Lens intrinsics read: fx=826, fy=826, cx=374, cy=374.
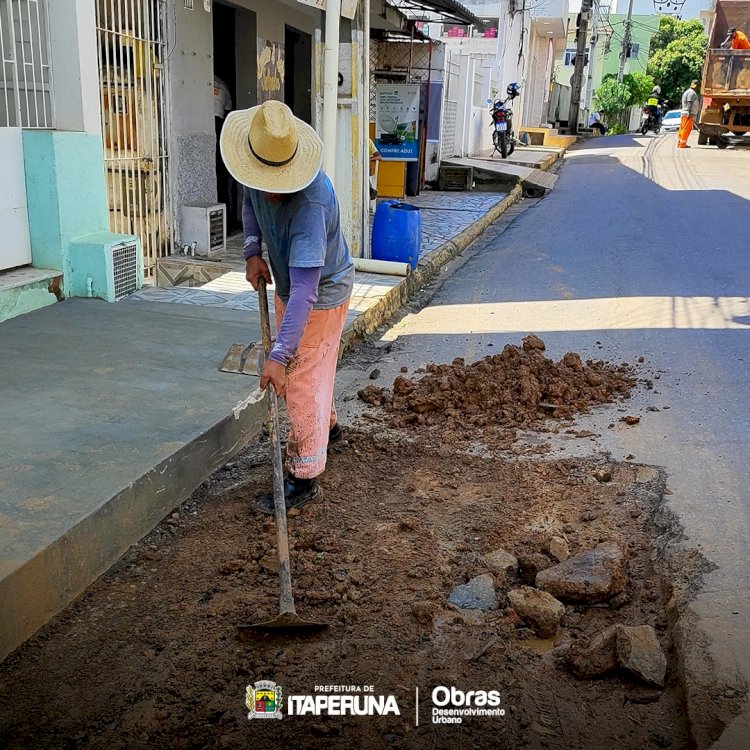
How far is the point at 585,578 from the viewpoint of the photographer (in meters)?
2.91

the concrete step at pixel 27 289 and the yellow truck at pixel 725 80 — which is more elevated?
the yellow truck at pixel 725 80

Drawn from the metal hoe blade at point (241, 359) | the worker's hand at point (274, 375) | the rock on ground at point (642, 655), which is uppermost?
the worker's hand at point (274, 375)

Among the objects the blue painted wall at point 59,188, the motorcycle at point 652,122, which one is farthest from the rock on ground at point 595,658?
the motorcycle at point 652,122

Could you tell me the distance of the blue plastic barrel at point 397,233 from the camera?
26.5 feet

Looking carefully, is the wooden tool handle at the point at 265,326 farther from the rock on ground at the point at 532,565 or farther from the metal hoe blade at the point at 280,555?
the rock on ground at the point at 532,565

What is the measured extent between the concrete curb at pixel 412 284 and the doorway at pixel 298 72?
3291 mm

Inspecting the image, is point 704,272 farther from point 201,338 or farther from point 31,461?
point 31,461

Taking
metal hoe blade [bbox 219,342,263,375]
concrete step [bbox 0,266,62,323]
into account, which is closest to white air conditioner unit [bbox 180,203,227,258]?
concrete step [bbox 0,266,62,323]

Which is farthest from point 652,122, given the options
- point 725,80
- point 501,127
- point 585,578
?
point 585,578

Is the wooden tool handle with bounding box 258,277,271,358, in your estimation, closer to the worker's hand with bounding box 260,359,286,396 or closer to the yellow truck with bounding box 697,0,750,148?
the worker's hand with bounding box 260,359,286,396

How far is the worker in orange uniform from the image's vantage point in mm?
20094

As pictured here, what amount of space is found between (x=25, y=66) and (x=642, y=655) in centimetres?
539

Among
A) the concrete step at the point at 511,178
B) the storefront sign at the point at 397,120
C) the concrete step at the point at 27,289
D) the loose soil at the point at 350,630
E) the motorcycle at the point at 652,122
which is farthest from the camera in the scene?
the motorcycle at the point at 652,122

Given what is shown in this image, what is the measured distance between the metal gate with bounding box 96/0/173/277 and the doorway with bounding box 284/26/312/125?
189 inches
